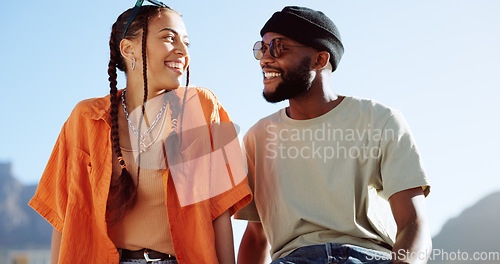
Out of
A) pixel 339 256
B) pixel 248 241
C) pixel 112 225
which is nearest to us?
pixel 339 256

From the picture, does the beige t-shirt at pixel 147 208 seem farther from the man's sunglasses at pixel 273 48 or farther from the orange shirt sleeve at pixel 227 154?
the man's sunglasses at pixel 273 48

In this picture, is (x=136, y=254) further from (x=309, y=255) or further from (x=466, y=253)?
(x=466, y=253)

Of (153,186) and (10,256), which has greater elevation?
(153,186)

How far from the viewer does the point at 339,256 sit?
2.98 metres

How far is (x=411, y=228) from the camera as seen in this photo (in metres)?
2.92

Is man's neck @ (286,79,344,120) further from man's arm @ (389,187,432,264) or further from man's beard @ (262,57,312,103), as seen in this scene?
man's arm @ (389,187,432,264)

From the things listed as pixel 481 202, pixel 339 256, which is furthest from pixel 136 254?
pixel 481 202

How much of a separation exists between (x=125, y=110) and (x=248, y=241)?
1189 mm

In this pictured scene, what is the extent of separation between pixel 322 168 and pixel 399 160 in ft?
1.49

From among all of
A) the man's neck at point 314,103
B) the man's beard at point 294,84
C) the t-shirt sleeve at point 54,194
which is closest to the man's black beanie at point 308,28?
the man's beard at point 294,84

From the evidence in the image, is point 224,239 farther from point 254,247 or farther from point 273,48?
point 273,48

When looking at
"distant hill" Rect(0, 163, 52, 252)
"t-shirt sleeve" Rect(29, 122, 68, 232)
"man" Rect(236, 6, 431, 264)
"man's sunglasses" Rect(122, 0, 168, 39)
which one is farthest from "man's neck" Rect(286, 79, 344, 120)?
"distant hill" Rect(0, 163, 52, 252)

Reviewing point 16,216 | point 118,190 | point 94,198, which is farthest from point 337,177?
point 16,216

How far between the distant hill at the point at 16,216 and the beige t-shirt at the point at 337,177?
35391mm
